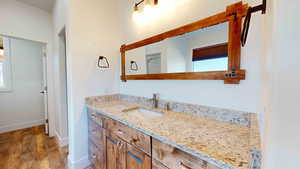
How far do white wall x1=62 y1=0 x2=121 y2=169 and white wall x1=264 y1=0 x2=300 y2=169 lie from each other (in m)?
1.86

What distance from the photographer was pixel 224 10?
99 cm

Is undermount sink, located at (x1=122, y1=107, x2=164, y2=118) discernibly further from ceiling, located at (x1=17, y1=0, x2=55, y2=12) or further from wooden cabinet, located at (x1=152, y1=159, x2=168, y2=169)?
ceiling, located at (x1=17, y1=0, x2=55, y2=12)

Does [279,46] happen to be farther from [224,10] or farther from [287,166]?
[224,10]

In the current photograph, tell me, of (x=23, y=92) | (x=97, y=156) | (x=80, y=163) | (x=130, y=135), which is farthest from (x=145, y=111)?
(x=23, y=92)

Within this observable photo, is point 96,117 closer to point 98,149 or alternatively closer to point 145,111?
point 98,149

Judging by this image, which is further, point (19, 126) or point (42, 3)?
point (19, 126)

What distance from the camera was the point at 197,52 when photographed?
120 centimetres

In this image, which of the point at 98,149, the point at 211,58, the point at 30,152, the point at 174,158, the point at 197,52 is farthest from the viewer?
the point at 30,152

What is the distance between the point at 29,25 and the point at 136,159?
307 cm

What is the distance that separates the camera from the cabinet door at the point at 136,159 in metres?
0.90

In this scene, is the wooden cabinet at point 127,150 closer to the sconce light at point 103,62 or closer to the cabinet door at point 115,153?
the cabinet door at point 115,153

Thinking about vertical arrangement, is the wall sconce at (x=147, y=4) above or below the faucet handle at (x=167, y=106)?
above

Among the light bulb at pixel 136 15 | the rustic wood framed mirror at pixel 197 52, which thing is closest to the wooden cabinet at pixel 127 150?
the rustic wood framed mirror at pixel 197 52

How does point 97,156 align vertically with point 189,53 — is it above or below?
below
